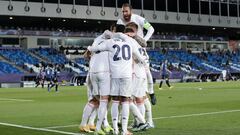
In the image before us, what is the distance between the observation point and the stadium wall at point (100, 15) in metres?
52.1

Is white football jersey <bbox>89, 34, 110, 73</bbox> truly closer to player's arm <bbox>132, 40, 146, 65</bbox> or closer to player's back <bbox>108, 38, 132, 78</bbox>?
player's back <bbox>108, 38, 132, 78</bbox>

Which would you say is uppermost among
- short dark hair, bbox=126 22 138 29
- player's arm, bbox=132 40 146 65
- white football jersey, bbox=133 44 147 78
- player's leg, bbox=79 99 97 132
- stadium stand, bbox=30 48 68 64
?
stadium stand, bbox=30 48 68 64

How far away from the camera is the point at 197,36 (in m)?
76.8

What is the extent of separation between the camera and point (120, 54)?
912 centimetres

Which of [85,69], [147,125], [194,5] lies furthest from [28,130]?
[194,5]

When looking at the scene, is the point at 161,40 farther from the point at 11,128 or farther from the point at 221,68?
the point at 11,128

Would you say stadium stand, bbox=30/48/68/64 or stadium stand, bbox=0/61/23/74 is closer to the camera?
stadium stand, bbox=0/61/23/74

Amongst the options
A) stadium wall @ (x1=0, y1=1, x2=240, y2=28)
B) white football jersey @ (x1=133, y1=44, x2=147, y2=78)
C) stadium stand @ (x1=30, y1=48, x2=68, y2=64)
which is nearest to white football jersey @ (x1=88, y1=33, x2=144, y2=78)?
white football jersey @ (x1=133, y1=44, x2=147, y2=78)

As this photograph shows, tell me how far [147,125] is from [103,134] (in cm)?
111

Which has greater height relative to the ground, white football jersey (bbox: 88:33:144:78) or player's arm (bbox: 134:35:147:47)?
player's arm (bbox: 134:35:147:47)

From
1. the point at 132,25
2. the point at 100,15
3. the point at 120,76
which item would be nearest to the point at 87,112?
the point at 120,76

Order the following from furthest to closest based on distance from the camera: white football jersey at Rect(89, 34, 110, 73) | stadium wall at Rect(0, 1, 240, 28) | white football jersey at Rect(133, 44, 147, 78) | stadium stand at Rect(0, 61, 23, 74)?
stadium wall at Rect(0, 1, 240, 28)
stadium stand at Rect(0, 61, 23, 74)
white football jersey at Rect(133, 44, 147, 78)
white football jersey at Rect(89, 34, 110, 73)

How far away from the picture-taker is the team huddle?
9.15 m

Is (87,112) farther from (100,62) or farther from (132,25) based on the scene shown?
(132,25)
